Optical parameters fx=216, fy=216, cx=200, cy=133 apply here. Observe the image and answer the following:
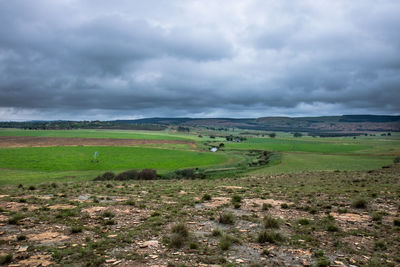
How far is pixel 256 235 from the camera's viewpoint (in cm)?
951

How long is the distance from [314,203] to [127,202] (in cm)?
1275

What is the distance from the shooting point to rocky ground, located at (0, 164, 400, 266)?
291 inches

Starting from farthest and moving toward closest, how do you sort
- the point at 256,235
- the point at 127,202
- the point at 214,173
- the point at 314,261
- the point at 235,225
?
1. the point at 214,173
2. the point at 127,202
3. the point at 235,225
4. the point at 256,235
5. the point at 314,261

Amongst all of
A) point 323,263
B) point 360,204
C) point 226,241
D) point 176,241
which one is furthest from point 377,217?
point 176,241

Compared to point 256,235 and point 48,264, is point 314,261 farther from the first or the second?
point 48,264

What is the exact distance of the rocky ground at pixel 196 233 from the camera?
291 inches

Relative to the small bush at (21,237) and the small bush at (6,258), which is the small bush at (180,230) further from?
the small bush at (21,237)

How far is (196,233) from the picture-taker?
9.70 meters

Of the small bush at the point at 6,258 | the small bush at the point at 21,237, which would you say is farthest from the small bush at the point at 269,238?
the small bush at the point at 21,237

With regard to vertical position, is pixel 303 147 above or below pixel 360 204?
below

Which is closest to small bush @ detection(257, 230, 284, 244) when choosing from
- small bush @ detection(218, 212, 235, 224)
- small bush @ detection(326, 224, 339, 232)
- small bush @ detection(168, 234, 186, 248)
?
small bush @ detection(218, 212, 235, 224)

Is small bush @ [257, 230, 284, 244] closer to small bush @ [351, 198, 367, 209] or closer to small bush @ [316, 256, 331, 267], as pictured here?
small bush @ [316, 256, 331, 267]

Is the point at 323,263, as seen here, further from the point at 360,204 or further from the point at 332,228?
the point at 360,204

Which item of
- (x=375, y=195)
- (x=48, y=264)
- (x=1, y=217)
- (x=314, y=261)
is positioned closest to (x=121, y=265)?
(x=48, y=264)
